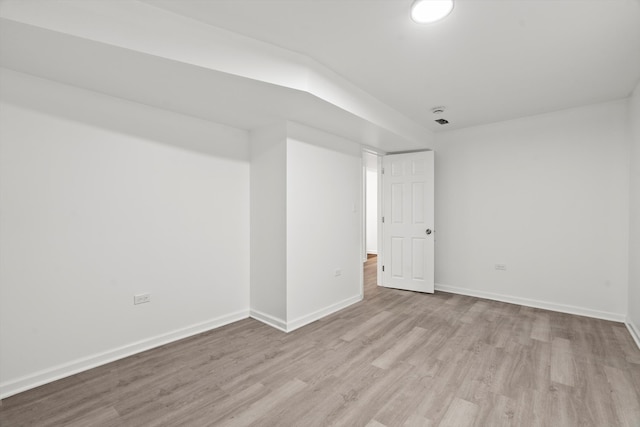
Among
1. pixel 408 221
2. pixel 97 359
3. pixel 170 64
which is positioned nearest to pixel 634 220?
pixel 408 221

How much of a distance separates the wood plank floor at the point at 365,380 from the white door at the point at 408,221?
50.8 inches

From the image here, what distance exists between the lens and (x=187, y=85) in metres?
2.21

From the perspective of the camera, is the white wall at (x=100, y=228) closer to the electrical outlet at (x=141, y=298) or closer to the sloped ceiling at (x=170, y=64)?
the electrical outlet at (x=141, y=298)

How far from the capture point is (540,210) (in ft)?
12.3

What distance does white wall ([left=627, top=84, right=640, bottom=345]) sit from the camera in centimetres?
286

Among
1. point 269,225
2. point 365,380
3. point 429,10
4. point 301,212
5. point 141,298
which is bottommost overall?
point 365,380

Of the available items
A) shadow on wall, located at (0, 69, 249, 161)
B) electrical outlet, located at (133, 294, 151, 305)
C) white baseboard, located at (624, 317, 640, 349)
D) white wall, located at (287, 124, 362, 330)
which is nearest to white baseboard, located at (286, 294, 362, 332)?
white wall, located at (287, 124, 362, 330)

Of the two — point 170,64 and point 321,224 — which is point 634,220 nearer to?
point 321,224

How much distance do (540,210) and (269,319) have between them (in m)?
3.65

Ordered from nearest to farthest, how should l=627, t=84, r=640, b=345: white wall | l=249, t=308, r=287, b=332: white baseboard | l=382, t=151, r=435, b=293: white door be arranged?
l=627, t=84, r=640, b=345: white wall, l=249, t=308, r=287, b=332: white baseboard, l=382, t=151, r=435, b=293: white door

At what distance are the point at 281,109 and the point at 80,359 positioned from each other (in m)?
2.64

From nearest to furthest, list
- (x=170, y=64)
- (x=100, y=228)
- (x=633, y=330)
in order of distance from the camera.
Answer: (x=170, y=64), (x=100, y=228), (x=633, y=330)

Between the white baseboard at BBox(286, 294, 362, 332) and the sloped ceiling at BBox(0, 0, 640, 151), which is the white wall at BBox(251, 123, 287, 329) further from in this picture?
the sloped ceiling at BBox(0, 0, 640, 151)

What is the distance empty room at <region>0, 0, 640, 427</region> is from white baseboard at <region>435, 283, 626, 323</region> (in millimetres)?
27
